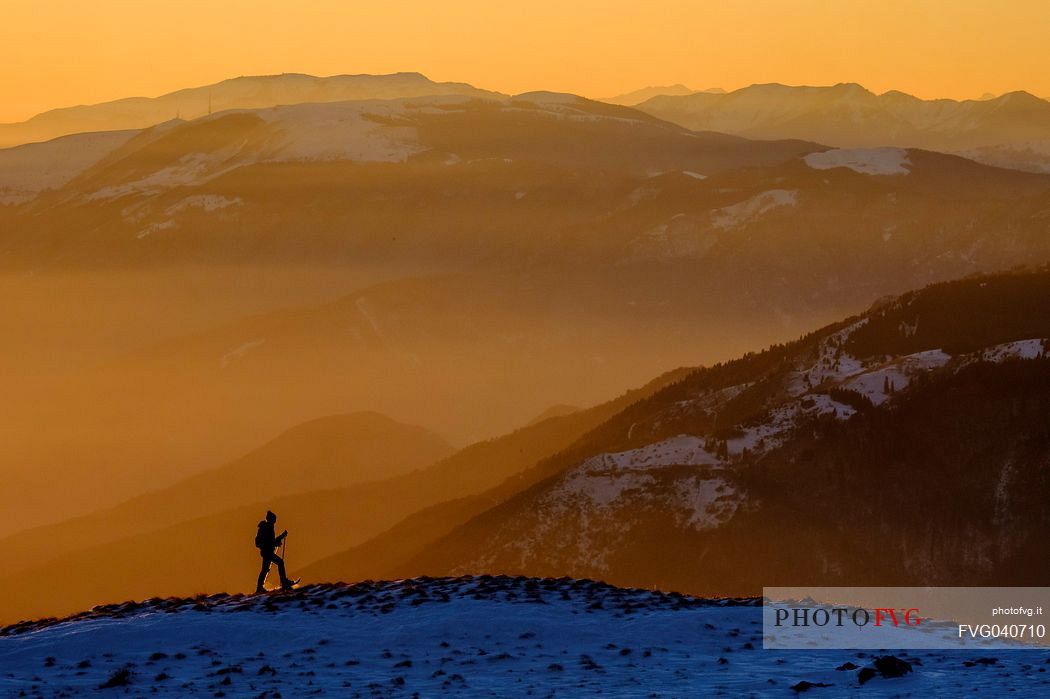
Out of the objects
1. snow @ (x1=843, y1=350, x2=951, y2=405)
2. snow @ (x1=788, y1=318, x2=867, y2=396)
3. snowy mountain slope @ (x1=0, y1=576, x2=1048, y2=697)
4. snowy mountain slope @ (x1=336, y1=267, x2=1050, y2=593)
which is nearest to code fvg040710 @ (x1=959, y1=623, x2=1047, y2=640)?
snowy mountain slope @ (x1=0, y1=576, x2=1048, y2=697)

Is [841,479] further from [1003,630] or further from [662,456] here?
[1003,630]

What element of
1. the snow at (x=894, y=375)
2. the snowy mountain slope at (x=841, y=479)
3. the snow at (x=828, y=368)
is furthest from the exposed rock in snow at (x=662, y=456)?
the snow at (x=894, y=375)

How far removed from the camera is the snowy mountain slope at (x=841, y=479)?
111 m

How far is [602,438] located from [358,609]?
4602 inches

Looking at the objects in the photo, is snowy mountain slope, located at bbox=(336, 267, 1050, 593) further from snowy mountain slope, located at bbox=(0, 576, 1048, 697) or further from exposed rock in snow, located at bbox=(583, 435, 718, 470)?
snowy mountain slope, located at bbox=(0, 576, 1048, 697)

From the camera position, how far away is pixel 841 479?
394 ft

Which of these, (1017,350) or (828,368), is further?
(828,368)

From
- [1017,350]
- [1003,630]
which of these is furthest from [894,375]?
[1003,630]

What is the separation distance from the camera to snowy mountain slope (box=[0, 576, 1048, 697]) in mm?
36875

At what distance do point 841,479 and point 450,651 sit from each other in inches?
3248

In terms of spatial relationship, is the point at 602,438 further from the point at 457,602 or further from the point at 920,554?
the point at 457,602

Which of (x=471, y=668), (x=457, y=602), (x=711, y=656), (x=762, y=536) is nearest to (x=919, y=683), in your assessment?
(x=711, y=656)

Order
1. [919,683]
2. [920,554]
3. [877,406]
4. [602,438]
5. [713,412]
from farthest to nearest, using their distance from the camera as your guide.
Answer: [602,438] → [713,412] → [877,406] → [920,554] → [919,683]

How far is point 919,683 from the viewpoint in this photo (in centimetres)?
3603
